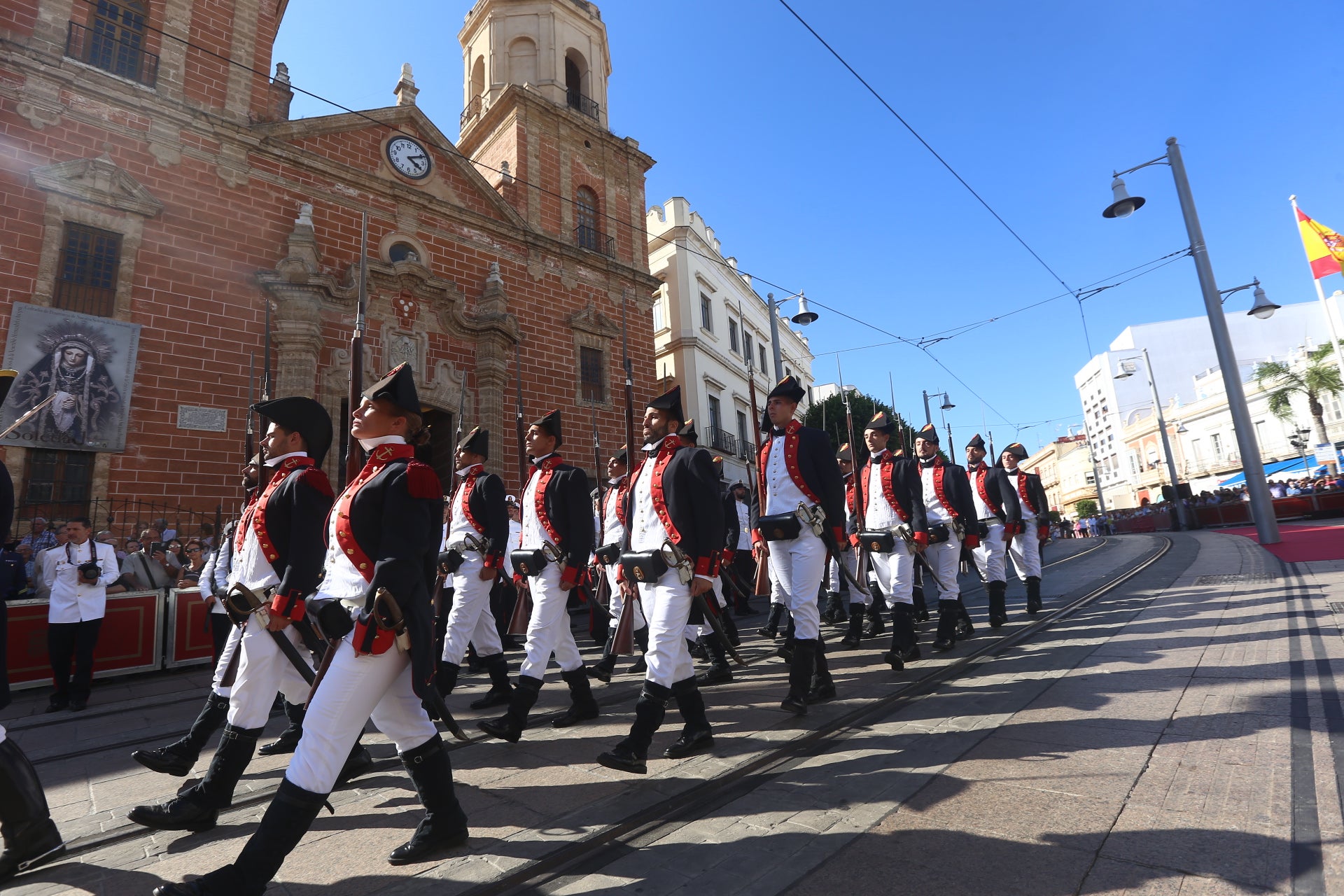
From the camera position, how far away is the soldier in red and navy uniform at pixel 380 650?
244cm

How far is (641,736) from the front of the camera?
11.7 feet

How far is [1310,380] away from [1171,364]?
31.4 m

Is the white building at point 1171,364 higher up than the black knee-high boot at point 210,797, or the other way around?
the white building at point 1171,364

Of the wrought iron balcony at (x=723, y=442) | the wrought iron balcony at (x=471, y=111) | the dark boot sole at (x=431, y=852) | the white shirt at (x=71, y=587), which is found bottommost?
the dark boot sole at (x=431, y=852)

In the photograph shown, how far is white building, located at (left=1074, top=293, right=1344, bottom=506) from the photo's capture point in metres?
56.1

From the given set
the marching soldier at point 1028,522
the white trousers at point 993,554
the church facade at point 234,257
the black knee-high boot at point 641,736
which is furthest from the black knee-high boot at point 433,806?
the marching soldier at point 1028,522

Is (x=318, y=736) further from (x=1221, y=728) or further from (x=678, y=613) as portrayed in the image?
(x=1221, y=728)

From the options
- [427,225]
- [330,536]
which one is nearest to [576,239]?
[427,225]

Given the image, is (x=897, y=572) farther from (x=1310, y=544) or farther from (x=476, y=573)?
(x=1310, y=544)

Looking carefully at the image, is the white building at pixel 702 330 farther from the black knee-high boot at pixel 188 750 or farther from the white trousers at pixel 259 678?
the white trousers at pixel 259 678

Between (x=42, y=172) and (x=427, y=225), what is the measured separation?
22.7ft

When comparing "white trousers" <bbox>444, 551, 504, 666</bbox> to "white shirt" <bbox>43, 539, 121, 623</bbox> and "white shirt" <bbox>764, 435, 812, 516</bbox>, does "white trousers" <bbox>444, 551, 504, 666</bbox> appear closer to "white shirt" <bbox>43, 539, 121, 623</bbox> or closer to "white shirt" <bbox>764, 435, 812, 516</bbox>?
"white shirt" <bbox>764, 435, 812, 516</bbox>

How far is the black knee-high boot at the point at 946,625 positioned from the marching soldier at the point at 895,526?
230 mm

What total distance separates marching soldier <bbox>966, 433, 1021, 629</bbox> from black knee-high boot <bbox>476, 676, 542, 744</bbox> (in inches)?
216
